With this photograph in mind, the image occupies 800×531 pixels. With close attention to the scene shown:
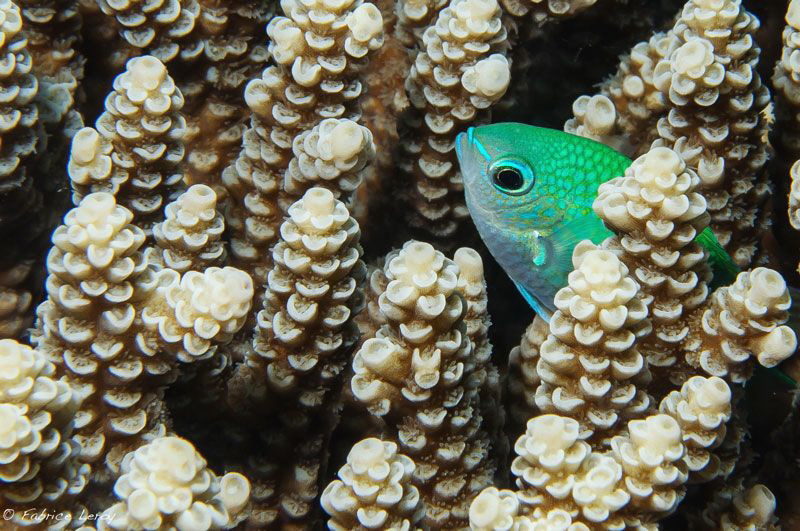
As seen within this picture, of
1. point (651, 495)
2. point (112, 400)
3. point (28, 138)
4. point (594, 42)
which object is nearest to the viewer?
point (651, 495)

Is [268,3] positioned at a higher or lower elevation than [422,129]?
higher

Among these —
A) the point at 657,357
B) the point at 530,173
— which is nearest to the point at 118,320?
the point at 657,357

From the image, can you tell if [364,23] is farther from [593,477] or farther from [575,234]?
[593,477]

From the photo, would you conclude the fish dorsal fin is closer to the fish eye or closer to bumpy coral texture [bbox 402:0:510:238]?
the fish eye

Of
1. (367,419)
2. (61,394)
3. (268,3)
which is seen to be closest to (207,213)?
(61,394)

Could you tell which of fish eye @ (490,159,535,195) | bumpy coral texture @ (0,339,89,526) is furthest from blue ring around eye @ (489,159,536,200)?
bumpy coral texture @ (0,339,89,526)

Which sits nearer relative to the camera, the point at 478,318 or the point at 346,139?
the point at 346,139

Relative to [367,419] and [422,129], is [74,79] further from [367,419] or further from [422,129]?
[367,419]
